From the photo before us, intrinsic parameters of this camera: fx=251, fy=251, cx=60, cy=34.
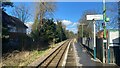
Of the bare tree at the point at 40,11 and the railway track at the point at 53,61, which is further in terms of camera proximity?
the bare tree at the point at 40,11

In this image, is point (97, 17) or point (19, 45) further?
point (19, 45)

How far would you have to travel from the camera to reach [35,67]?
16.9 metres

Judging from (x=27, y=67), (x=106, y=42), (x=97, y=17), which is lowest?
(x=27, y=67)

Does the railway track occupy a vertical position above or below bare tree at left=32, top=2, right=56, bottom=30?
below

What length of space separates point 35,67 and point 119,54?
6100 mm

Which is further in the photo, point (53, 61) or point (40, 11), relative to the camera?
point (40, 11)

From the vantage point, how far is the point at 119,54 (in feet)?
59.3

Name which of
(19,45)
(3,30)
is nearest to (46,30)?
(19,45)

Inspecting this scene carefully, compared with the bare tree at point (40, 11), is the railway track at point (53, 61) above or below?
below

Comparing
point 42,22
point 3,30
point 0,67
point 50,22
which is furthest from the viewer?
point 50,22

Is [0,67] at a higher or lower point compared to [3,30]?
lower

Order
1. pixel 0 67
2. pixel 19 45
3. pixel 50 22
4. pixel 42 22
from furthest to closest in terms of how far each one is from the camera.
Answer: pixel 50 22 < pixel 42 22 < pixel 19 45 < pixel 0 67

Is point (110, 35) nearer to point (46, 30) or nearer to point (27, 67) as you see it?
point (27, 67)

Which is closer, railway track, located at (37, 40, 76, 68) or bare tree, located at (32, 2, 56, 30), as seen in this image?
railway track, located at (37, 40, 76, 68)
